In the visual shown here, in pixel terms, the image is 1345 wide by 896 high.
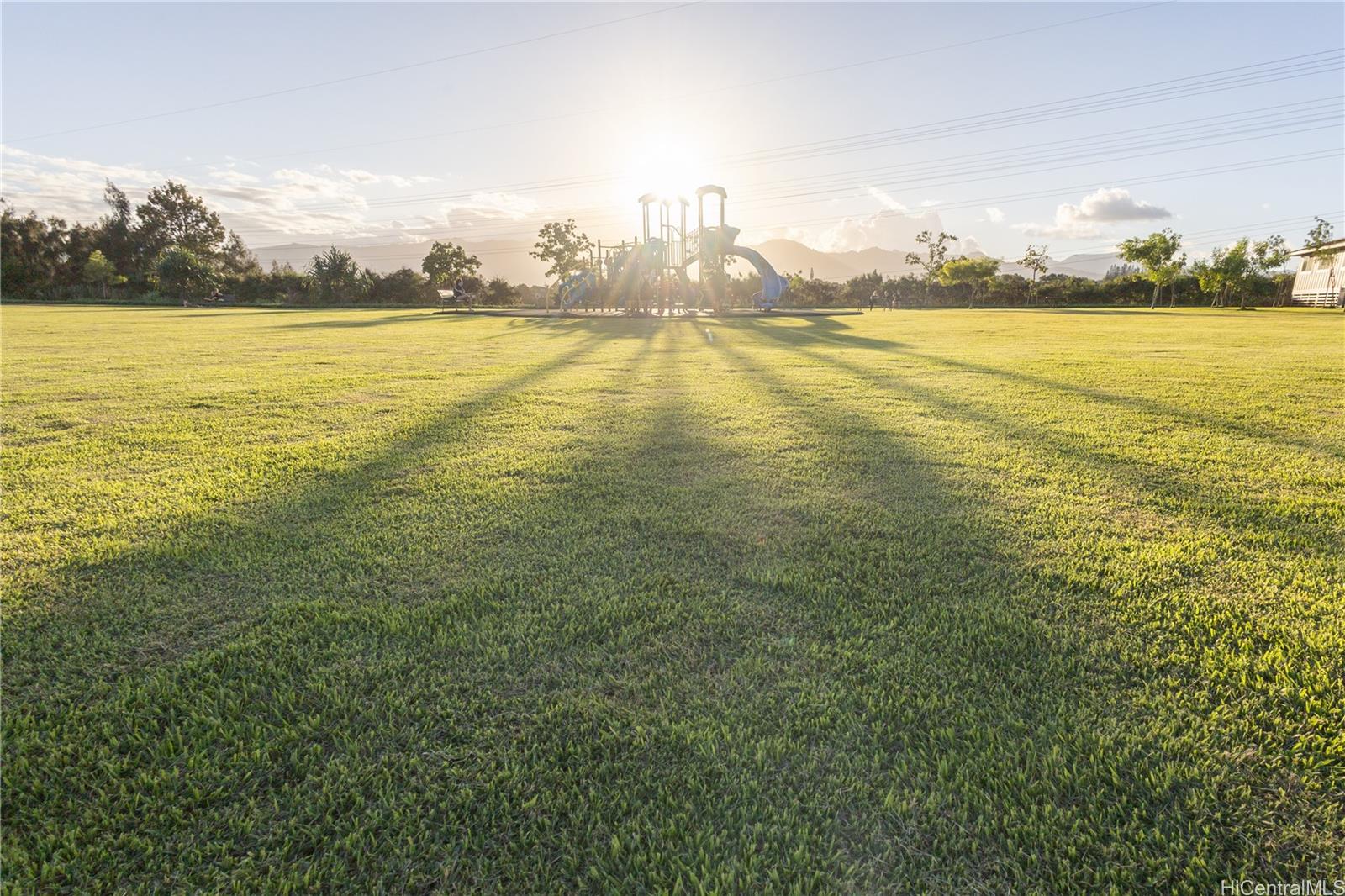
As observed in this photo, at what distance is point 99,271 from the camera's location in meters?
37.8

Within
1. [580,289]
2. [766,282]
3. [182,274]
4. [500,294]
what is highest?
[182,274]

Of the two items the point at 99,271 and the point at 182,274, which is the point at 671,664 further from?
the point at 99,271

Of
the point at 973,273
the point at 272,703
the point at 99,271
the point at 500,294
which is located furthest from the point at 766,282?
the point at 99,271

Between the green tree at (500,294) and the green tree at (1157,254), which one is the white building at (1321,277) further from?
the green tree at (500,294)

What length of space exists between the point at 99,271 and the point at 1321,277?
75.2 m

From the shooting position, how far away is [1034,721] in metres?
1.49

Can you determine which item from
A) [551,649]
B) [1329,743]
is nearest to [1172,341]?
[1329,743]

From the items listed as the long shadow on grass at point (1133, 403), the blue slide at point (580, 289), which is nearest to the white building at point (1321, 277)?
the long shadow on grass at point (1133, 403)

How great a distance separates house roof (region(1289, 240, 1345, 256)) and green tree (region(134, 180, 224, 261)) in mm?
79294

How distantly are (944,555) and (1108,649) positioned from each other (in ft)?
2.21

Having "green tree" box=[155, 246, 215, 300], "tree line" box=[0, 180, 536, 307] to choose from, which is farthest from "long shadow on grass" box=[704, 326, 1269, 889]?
"green tree" box=[155, 246, 215, 300]

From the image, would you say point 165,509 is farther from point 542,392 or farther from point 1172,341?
point 1172,341

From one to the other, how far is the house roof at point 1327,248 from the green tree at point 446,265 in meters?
51.8

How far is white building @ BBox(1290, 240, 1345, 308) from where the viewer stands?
3177 cm
